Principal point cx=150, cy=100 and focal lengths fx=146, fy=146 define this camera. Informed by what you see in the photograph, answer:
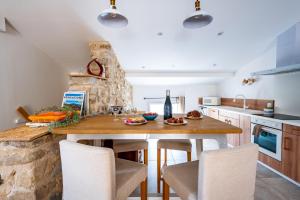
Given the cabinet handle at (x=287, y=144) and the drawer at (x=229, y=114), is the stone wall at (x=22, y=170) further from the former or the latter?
the drawer at (x=229, y=114)

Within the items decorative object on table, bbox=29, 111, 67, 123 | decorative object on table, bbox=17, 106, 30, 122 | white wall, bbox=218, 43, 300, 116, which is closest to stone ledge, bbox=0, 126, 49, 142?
decorative object on table, bbox=29, 111, 67, 123

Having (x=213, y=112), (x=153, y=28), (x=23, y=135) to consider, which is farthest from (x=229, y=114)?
(x=23, y=135)

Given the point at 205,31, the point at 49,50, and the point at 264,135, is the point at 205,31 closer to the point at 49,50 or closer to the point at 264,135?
the point at 264,135

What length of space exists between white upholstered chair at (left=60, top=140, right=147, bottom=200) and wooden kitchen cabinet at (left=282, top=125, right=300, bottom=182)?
239cm

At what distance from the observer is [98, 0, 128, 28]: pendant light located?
1.31 meters

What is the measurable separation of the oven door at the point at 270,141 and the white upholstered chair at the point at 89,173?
248cm

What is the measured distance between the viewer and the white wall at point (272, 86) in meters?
2.58

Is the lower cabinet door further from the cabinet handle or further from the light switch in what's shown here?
the light switch

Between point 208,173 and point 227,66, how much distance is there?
151 inches

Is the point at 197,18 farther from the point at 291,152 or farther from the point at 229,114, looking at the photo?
the point at 229,114

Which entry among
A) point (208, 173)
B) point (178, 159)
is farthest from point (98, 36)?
point (178, 159)

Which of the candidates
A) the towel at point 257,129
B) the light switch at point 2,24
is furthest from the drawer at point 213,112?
the light switch at point 2,24

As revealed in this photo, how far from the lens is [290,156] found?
2.09 metres

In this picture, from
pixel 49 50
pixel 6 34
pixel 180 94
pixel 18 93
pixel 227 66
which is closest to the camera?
pixel 6 34
